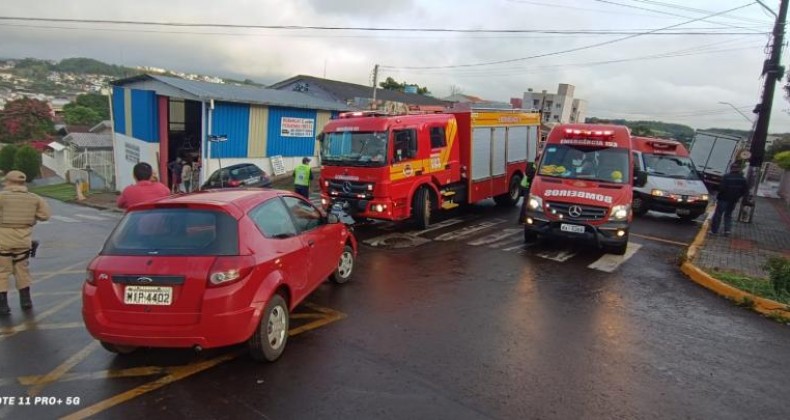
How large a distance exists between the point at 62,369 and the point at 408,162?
25.5 feet

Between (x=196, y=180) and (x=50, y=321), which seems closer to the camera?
(x=50, y=321)

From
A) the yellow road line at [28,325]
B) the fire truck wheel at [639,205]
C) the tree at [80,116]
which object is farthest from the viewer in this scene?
the tree at [80,116]

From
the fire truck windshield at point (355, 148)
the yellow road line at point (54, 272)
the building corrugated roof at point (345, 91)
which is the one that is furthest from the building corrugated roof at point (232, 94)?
the yellow road line at point (54, 272)

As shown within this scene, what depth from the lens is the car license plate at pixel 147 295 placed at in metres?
4.20

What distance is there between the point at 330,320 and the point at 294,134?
69.2ft

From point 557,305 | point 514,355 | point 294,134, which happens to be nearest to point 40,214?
point 514,355

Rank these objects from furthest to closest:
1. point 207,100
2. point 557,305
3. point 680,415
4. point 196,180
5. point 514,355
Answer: point 196,180 → point 207,100 → point 557,305 → point 514,355 → point 680,415

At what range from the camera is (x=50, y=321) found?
5.75 meters

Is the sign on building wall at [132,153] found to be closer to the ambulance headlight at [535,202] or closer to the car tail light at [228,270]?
the ambulance headlight at [535,202]

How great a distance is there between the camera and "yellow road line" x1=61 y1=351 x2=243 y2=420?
3.84 m

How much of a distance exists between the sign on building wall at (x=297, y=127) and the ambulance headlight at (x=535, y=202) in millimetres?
17672

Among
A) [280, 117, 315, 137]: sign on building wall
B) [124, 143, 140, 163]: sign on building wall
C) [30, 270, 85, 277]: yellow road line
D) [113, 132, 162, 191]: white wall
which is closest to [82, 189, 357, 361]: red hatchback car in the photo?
[30, 270, 85, 277]: yellow road line

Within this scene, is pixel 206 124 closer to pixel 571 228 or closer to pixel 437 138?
pixel 437 138

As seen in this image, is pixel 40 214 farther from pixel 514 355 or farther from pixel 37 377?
pixel 514 355
